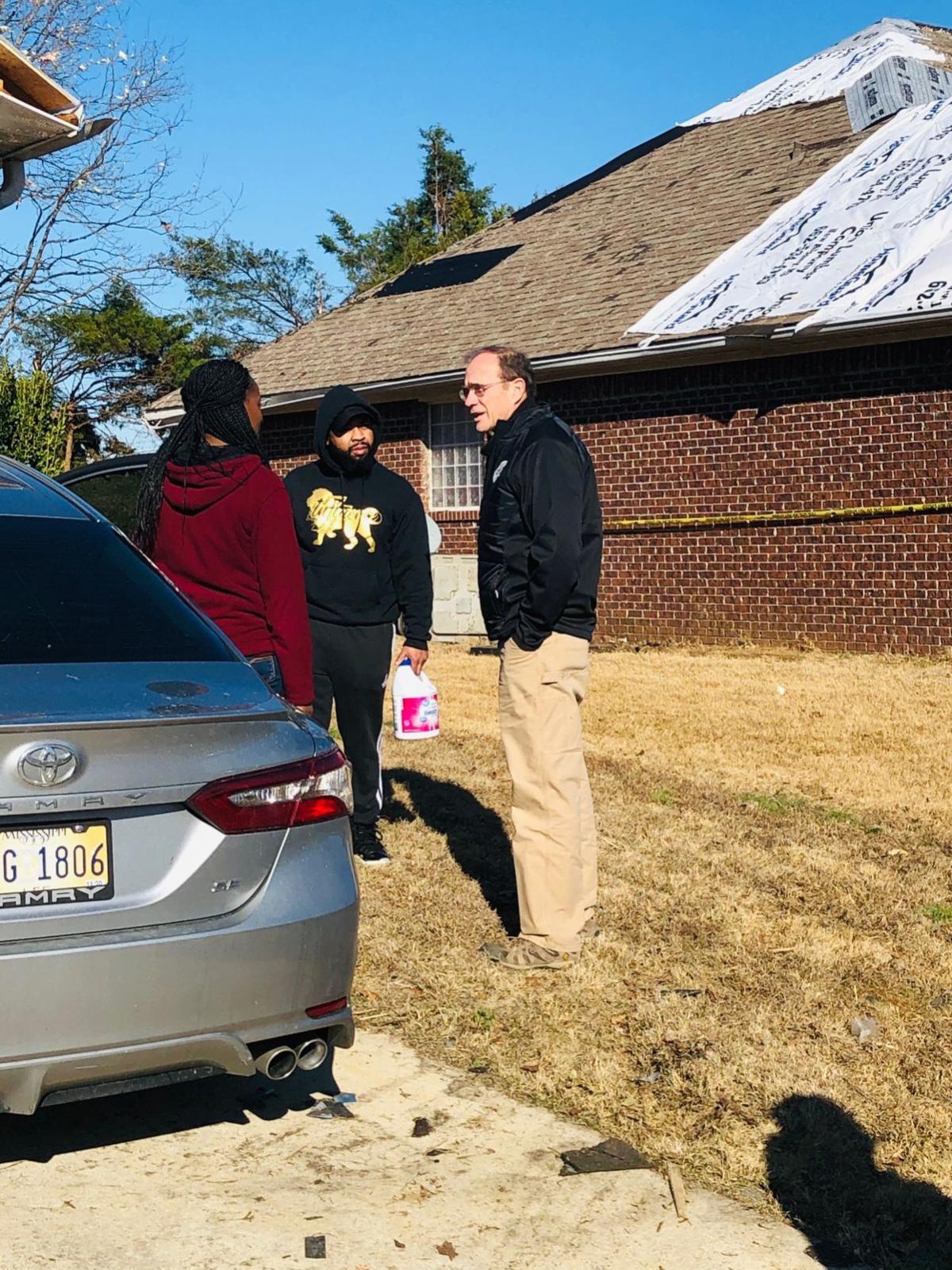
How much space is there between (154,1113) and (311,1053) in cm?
80

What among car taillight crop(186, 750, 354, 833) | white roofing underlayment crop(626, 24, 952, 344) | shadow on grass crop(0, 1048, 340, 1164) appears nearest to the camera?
car taillight crop(186, 750, 354, 833)

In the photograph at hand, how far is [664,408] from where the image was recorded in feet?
54.1

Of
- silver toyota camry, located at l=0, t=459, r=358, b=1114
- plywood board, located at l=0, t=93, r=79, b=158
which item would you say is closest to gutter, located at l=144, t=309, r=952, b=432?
plywood board, located at l=0, t=93, r=79, b=158

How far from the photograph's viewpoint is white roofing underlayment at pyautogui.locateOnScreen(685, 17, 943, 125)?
19.8m

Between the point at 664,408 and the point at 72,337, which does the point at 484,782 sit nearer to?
the point at 664,408

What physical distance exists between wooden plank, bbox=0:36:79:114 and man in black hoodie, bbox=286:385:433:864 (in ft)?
6.03

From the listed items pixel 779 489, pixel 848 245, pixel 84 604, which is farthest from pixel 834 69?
pixel 84 604

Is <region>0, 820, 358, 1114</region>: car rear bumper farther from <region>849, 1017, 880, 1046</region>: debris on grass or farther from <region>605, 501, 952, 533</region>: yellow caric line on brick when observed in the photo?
<region>605, 501, 952, 533</region>: yellow caric line on brick

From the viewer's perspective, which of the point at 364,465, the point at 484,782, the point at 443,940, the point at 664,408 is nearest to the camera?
the point at 443,940

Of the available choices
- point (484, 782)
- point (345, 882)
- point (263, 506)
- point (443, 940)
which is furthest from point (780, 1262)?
point (484, 782)

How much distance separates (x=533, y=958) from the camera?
17.9 ft

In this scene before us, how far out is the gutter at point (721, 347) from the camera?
13867 millimetres

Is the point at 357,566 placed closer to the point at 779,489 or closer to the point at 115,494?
the point at 115,494

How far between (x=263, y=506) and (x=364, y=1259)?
8.74ft
